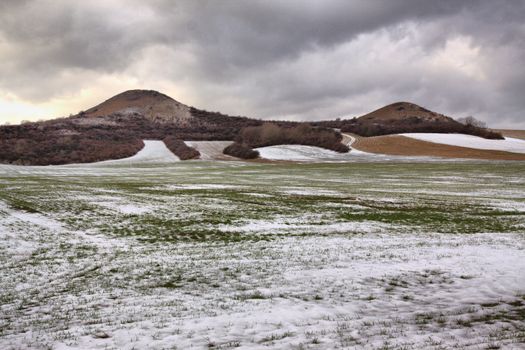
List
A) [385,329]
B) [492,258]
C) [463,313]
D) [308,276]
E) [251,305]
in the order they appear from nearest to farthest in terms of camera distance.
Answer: [385,329] < [463,313] < [251,305] < [308,276] < [492,258]

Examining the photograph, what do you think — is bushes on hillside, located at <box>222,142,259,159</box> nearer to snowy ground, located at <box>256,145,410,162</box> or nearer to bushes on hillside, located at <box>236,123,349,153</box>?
snowy ground, located at <box>256,145,410,162</box>

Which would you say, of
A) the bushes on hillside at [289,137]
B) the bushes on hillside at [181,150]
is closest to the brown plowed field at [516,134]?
the bushes on hillside at [289,137]

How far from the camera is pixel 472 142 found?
117125 millimetres

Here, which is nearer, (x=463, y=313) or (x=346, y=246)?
(x=463, y=313)

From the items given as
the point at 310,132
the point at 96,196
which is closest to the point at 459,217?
the point at 96,196

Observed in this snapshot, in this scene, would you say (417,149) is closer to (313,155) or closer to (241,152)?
(313,155)

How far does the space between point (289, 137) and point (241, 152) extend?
2402cm

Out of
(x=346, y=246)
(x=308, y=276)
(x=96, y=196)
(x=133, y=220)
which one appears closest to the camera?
(x=308, y=276)

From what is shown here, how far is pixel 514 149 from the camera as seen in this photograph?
105625mm

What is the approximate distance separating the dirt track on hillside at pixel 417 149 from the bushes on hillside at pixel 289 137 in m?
7.95

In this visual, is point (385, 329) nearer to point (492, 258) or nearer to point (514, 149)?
point (492, 258)

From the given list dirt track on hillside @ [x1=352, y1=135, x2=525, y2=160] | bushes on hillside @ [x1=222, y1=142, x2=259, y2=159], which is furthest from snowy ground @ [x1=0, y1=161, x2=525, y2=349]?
bushes on hillside @ [x1=222, y1=142, x2=259, y2=159]

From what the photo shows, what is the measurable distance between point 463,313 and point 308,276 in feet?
18.8

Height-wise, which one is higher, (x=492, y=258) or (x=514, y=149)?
(x=514, y=149)
